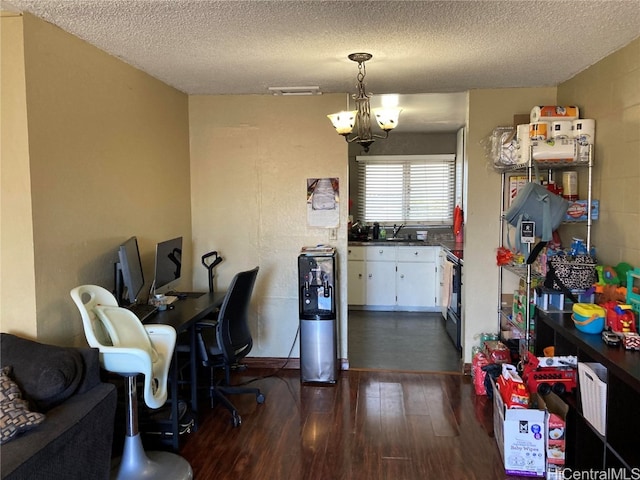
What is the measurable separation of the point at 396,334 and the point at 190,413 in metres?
2.70

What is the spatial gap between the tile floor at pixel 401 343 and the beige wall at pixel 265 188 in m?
0.56

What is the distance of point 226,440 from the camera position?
9.70ft

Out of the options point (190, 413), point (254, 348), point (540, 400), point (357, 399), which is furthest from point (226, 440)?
point (540, 400)

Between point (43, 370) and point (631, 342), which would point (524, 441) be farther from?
point (43, 370)

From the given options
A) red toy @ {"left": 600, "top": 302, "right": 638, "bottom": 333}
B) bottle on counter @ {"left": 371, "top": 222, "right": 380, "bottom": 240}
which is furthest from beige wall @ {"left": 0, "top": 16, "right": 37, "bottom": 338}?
bottle on counter @ {"left": 371, "top": 222, "right": 380, "bottom": 240}

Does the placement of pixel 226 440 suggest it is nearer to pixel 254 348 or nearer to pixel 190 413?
pixel 190 413

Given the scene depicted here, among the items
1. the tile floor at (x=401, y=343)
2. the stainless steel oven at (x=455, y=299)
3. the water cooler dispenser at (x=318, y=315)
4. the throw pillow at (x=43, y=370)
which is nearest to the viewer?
the throw pillow at (x=43, y=370)

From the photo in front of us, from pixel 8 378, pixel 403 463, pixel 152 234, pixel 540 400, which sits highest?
pixel 152 234

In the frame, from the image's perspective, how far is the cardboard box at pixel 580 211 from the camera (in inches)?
120

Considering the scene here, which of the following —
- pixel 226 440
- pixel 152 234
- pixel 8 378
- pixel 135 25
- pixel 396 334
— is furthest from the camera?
pixel 396 334

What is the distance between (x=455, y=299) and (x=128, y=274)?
126 inches

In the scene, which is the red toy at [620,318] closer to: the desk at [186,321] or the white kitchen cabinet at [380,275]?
the desk at [186,321]

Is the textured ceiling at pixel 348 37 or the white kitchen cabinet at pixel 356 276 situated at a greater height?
the textured ceiling at pixel 348 37

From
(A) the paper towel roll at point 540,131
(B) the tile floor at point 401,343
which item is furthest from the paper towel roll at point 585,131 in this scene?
(B) the tile floor at point 401,343
